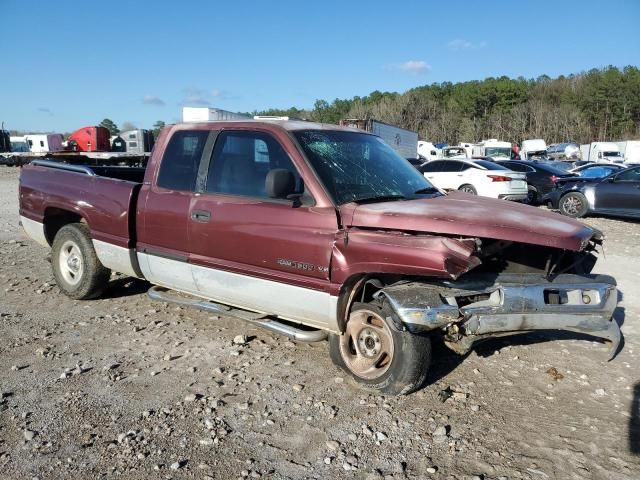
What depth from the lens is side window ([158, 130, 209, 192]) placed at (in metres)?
4.54

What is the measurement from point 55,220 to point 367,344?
4078 millimetres

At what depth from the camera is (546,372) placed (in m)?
4.12

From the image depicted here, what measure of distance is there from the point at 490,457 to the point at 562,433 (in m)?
0.59

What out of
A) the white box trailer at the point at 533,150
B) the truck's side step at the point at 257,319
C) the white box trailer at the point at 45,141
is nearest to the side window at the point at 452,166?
the truck's side step at the point at 257,319

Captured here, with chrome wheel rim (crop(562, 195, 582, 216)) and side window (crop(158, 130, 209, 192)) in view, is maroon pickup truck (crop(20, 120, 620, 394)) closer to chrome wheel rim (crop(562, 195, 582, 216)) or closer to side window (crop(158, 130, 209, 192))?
side window (crop(158, 130, 209, 192))

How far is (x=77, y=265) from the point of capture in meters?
5.68

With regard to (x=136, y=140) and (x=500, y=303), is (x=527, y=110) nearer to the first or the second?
(x=136, y=140)

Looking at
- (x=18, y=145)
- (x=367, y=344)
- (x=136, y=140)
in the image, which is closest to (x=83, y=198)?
(x=367, y=344)

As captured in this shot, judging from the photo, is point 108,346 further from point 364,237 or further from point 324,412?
point 364,237

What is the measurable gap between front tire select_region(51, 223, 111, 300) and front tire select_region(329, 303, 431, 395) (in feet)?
9.52

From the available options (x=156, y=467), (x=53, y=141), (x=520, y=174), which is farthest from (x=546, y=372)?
(x=53, y=141)

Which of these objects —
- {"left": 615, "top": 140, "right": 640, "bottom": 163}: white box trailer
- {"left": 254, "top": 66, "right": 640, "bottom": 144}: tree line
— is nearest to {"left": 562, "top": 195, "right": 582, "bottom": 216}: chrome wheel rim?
{"left": 615, "top": 140, "right": 640, "bottom": 163}: white box trailer

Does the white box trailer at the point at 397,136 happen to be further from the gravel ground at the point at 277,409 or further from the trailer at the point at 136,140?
the gravel ground at the point at 277,409

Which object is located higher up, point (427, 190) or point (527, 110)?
point (527, 110)
